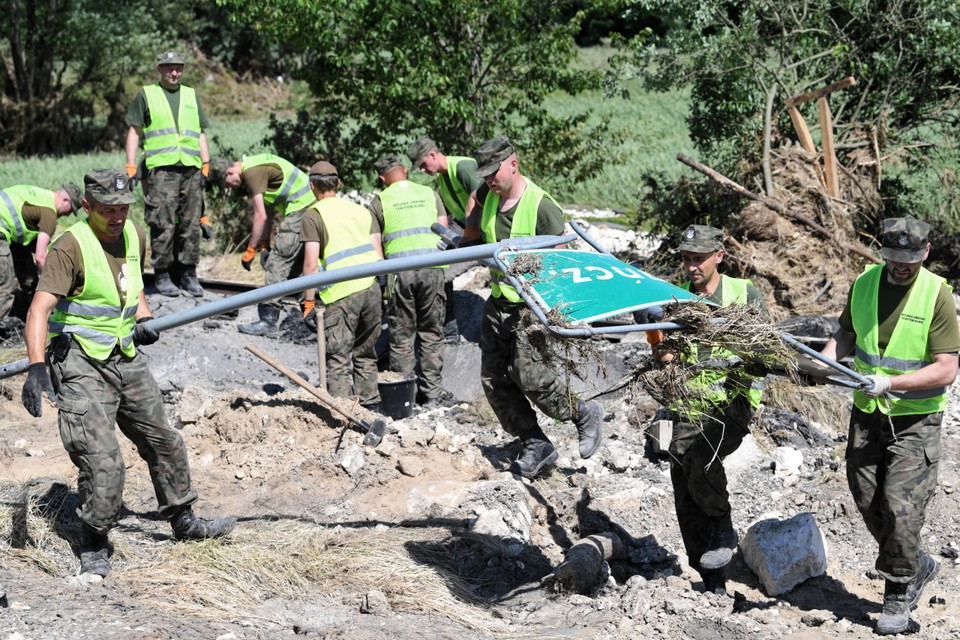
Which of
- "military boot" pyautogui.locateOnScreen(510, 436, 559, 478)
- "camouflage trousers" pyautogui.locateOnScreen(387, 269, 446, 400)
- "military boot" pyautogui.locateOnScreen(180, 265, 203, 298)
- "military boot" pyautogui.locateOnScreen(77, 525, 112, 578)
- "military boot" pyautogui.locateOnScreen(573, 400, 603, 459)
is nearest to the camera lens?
"military boot" pyautogui.locateOnScreen(77, 525, 112, 578)

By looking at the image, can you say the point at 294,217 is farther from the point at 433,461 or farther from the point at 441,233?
the point at 433,461

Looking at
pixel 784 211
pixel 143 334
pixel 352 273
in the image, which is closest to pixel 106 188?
pixel 143 334

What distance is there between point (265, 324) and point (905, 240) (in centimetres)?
677

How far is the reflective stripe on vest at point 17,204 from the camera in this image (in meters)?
10.2

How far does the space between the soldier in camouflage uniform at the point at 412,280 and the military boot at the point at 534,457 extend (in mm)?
2021

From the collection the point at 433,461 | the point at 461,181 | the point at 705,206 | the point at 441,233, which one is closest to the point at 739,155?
the point at 705,206

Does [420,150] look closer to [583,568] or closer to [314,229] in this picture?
[314,229]

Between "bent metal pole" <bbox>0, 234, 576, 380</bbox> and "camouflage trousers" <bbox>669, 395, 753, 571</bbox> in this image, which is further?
"camouflage trousers" <bbox>669, 395, 753, 571</bbox>

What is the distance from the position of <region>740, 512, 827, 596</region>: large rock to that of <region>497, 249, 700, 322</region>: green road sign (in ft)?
5.85

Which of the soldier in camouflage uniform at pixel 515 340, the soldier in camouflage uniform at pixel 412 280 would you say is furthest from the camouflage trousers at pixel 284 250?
the soldier in camouflage uniform at pixel 515 340

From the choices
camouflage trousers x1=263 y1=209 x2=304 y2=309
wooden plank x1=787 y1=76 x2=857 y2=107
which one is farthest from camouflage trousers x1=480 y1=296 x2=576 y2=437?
wooden plank x1=787 y1=76 x2=857 y2=107

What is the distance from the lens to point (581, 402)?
7.80m

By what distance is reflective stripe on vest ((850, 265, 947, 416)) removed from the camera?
5.58 meters

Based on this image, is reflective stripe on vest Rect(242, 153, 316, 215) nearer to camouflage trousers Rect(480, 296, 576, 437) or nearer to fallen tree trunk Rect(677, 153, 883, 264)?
camouflage trousers Rect(480, 296, 576, 437)
